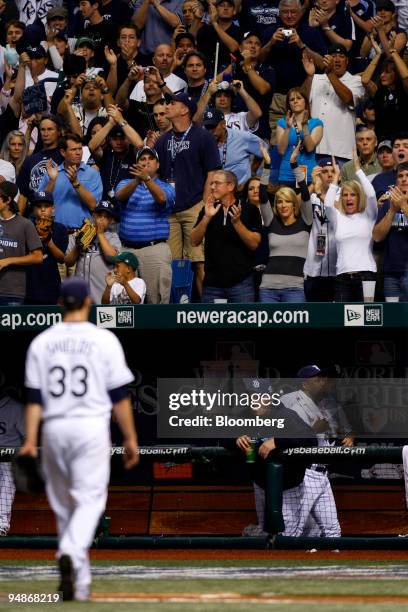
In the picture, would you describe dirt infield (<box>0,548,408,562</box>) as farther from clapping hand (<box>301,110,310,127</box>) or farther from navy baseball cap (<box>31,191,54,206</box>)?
clapping hand (<box>301,110,310,127</box>)

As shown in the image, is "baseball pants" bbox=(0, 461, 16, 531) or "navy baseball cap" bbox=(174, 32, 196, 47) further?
"navy baseball cap" bbox=(174, 32, 196, 47)

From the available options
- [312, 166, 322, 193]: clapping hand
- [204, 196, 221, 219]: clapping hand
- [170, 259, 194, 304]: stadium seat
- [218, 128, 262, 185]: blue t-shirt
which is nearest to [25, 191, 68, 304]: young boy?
[170, 259, 194, 304]: stadium seat

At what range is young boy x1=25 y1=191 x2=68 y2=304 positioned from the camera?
1074 cm

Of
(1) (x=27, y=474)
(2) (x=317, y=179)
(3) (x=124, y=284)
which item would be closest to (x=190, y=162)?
(2) (x=317, y=179)

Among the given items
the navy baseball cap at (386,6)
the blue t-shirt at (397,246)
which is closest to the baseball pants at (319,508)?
the blue t-shirt at (397,246)

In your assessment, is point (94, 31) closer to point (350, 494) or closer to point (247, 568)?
point (350, 494)

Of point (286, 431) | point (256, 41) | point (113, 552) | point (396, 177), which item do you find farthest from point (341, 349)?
point (256, 41)

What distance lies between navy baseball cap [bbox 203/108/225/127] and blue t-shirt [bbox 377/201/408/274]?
2254mm

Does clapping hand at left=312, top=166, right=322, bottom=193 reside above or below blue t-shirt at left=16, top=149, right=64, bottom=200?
below

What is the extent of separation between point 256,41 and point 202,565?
6121 mm

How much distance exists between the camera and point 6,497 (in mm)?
10250

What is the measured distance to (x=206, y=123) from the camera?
1207 cm

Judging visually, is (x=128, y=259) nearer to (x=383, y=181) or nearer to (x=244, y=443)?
(x=244, y=443)

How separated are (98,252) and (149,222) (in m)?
0.54
